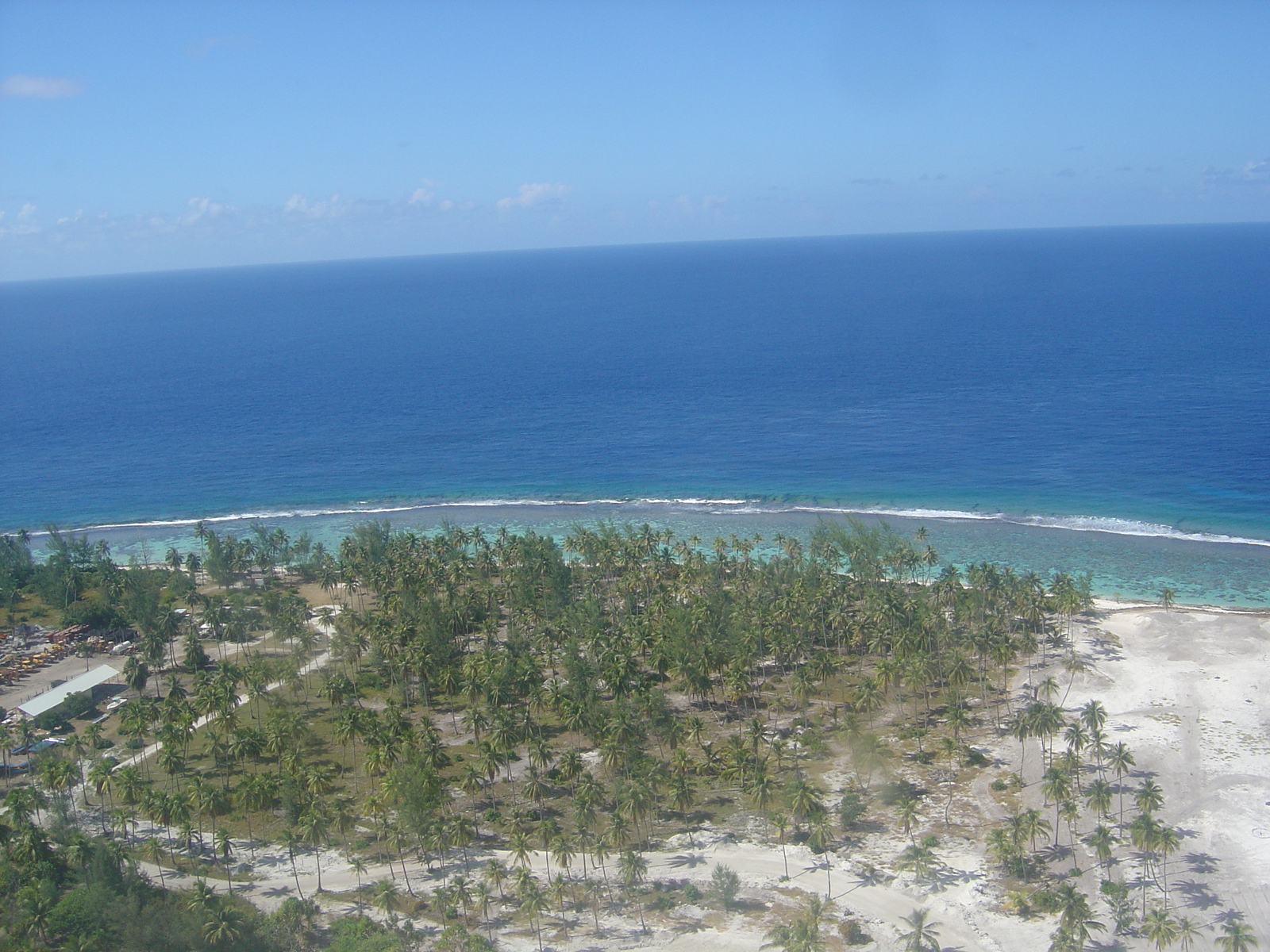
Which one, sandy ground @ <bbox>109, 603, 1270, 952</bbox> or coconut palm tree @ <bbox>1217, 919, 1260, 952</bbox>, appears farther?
sandy ground @ <bbox>109, 603, 1270, 952</bbox>

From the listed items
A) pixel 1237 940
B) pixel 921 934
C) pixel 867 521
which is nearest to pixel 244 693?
pixel 921 934

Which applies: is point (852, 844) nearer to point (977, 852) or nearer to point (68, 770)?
point (977, 852)

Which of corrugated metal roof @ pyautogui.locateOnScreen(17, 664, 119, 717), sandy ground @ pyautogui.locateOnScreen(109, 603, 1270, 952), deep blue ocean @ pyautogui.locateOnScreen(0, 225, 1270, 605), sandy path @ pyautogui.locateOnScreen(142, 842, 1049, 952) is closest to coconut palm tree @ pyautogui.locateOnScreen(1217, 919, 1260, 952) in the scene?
sandy ground @ pyautogui.locateOnScreen(109, 603, 1270, 952)

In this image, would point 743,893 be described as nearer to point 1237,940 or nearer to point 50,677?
point 1237,940

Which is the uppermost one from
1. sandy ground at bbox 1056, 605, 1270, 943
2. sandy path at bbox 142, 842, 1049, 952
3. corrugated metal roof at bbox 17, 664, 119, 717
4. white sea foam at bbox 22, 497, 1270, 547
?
white sea foam at bbox 22, 497, 1270, 547

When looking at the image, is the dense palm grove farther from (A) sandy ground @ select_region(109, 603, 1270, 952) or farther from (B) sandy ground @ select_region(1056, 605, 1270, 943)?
(B) sandy ground @ select_region(1056, 605, 1270, 943)

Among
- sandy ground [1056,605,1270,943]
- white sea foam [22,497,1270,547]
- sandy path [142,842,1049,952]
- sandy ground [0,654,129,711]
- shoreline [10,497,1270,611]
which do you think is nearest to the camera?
sandy path [142,842,1049,952]

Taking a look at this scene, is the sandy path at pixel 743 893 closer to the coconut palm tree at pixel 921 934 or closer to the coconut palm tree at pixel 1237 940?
the coconut palm tree at pixel 921 934
